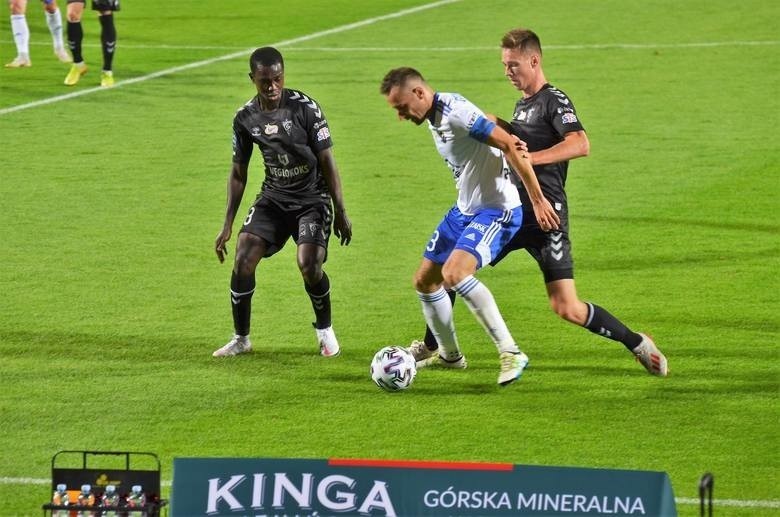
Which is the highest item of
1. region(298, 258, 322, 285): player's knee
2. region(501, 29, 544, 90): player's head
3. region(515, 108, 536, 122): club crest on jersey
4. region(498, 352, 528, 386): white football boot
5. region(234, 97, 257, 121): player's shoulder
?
region(501, 29, 544, 90): player's head

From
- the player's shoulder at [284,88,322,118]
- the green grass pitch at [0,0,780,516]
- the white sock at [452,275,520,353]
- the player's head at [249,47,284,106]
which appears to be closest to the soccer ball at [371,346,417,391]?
the green grass pitch at [0,0,780,516]

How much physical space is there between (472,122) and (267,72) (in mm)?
1580

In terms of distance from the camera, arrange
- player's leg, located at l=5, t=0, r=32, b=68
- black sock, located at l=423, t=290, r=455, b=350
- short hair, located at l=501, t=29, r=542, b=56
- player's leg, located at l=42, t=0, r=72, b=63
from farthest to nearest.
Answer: player's leg, located at l=42, t=0, r=72, b=63 → player's leg, located at l=5, t=0, r=32, b=68 → black sock, located at l=423, t=290, r=455, b=350 → short hair, located at l=501, t=29, r=542, b=56

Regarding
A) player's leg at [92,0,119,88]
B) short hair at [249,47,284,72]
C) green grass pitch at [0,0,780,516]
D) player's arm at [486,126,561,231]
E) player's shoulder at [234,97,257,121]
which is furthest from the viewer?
player's leg at [92,0,119,88]

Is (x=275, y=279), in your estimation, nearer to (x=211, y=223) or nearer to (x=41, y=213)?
(x=211, y=223)

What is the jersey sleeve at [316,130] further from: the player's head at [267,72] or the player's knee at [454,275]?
the player's knee at [454,275]

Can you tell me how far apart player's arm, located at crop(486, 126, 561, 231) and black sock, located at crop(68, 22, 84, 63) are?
1345 cm

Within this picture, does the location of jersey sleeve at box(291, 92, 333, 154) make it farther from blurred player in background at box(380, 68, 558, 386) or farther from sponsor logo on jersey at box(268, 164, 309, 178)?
blurred player in background at box(380, 68, 558, 386)

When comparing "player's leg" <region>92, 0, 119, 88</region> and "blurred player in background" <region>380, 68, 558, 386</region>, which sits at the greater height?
"player's leg" <region>92, 0, 119, 88</region>

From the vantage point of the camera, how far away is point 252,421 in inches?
329

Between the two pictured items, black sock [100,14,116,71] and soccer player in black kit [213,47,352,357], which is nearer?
soccer player in black kit [213,47,352,357]

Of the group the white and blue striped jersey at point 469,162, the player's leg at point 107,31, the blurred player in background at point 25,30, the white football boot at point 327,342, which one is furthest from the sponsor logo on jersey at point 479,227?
the blurred player in background at point 25,30

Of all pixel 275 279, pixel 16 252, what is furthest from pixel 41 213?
pixel 275 279

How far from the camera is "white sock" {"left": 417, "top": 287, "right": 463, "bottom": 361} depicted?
9.05 meters
